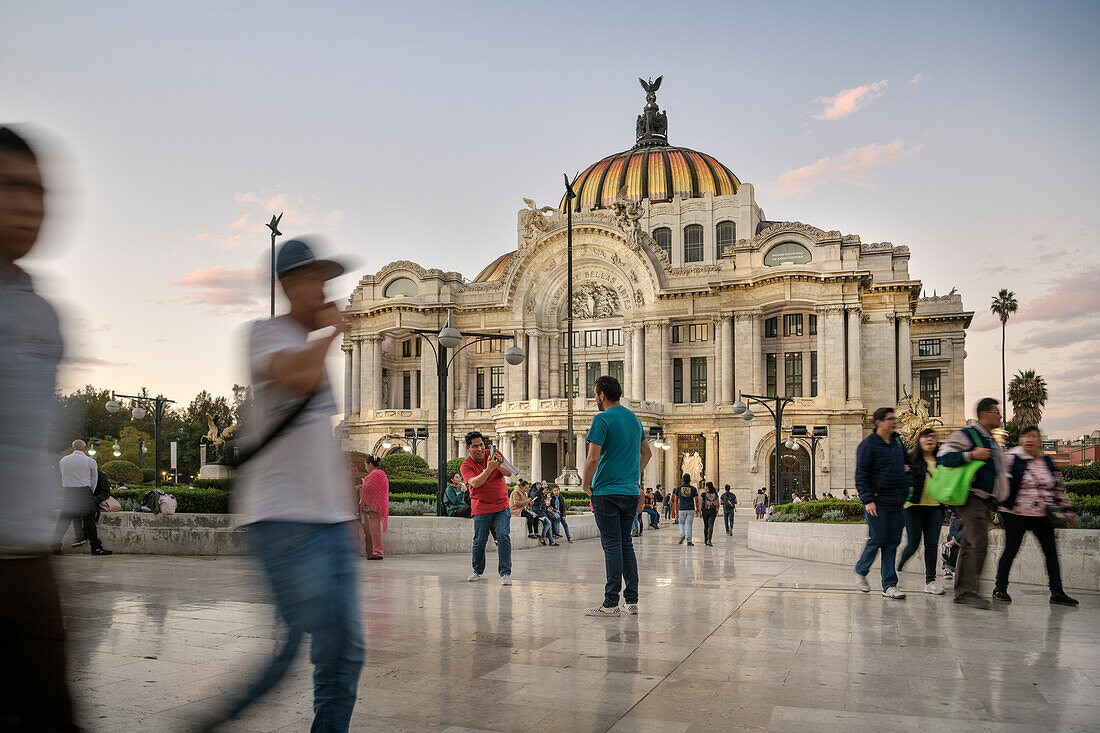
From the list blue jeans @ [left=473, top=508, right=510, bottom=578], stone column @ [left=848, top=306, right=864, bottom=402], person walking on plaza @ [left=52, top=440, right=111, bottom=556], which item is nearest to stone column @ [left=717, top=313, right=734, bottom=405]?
stone column @ [left=848, top=306, right=864, bottom=402]

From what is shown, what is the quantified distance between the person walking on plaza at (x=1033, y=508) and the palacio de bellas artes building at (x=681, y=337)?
35.8 metres

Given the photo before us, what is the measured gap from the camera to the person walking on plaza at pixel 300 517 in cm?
323

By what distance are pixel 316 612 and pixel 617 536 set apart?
507cm

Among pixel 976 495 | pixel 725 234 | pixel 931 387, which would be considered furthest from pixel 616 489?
pixel 931 387

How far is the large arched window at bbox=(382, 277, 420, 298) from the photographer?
60656 millimetres

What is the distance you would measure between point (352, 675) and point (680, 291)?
51824 millimetres

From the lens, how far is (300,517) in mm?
3285

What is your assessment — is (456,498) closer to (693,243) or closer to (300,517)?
(300,517)

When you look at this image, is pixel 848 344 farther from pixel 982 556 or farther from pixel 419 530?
pixel 982 556

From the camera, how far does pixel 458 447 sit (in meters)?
58.3

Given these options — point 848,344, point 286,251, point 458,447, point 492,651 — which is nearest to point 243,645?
point 492,651

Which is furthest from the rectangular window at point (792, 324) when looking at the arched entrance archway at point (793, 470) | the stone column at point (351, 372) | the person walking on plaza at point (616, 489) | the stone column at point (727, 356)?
the person walking on plaza at point (616, 489)

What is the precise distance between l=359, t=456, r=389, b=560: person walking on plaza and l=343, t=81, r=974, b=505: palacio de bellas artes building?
30.7 m

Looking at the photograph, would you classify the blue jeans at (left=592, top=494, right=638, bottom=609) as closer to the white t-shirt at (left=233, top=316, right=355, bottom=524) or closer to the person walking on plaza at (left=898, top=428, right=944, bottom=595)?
the person walking on plaza at (left=898, top=428, right=944, bottom=595)
